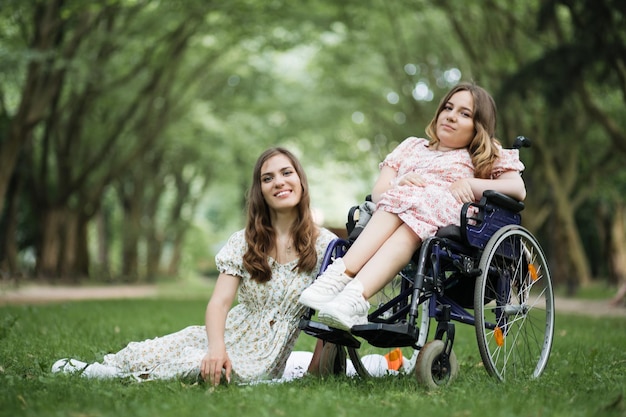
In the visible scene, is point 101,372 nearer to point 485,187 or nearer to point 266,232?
point 266,232

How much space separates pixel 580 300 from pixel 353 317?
1194 cm

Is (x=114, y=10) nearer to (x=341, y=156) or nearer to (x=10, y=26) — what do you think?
(x=10, y=26)

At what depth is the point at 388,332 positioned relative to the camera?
12.0ft

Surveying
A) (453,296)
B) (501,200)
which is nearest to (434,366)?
(453,296)

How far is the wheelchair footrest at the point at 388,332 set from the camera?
360 centimetres

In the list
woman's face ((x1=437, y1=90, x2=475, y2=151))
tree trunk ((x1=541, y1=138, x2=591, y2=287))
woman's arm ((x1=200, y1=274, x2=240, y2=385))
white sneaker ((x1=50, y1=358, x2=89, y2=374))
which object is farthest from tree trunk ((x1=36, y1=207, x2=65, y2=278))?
woman's face ((x1=437, y1=90, x2=475, y2=151))

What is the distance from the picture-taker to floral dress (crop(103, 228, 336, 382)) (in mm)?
4039

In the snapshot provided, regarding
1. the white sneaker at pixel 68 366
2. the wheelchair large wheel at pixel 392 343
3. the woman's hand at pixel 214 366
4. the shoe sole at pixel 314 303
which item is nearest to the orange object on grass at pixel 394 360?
the wheelchair large wheel at pixel 392 343

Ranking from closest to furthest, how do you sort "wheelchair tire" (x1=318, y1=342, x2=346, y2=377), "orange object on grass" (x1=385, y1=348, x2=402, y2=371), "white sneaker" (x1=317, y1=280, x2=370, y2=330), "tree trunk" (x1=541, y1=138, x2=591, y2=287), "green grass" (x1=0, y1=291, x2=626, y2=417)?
"green grass" (x1=0, y1=291, x2=626, y2=417) → "white sneaker" (x1=317, y1=280, x2=370, y2=330) → "wheelchair tire" (x1=318, y1=342, x2=346, y2=377) → "orange object on grass" (x1=385, y1=348, x2=402, y2=371) → "tree trunk" (x1=541, y1=138, x2=591, y2=287)

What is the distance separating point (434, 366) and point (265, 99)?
1891cm

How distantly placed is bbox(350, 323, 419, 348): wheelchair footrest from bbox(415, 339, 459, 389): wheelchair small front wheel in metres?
0.09

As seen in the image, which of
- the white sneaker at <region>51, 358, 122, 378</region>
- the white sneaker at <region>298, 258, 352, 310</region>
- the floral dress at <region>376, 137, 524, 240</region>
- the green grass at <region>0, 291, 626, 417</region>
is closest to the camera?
the green grass at <region>0, 291, 626, 417</region>

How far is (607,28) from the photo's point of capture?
10.2 m

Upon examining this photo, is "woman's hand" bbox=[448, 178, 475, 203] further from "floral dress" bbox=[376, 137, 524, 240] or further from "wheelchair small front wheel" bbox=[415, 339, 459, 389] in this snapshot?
"wheelchair small front wheel" bbox=[415, 339, 459, 389]
